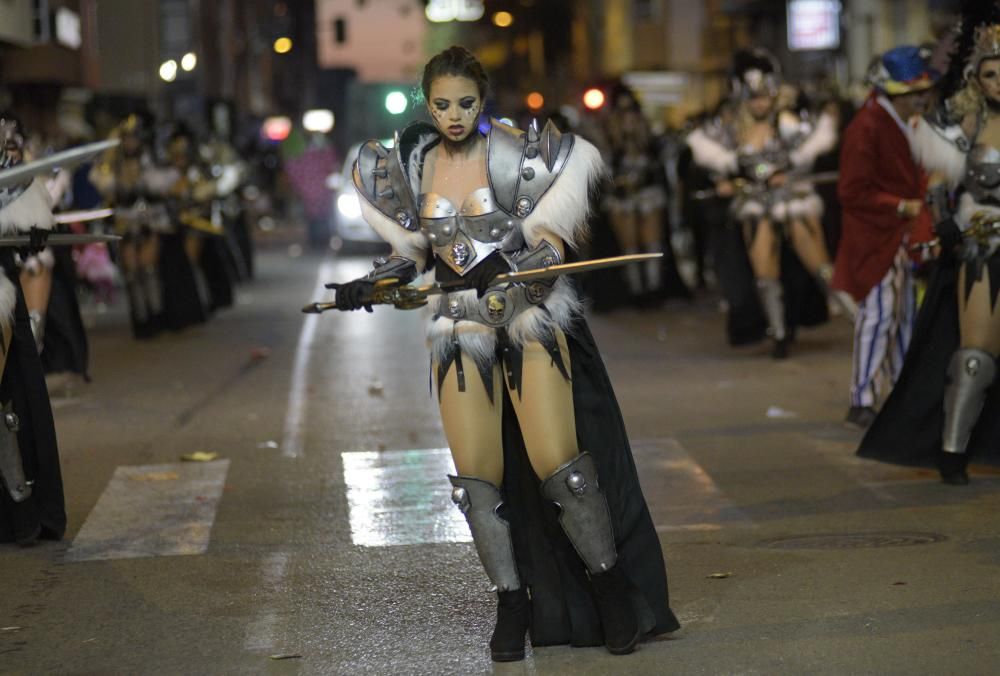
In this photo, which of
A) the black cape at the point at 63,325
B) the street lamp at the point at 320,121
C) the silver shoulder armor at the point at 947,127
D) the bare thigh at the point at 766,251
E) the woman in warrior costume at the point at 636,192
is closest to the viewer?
the silver shoulder armor at the point at 947,127

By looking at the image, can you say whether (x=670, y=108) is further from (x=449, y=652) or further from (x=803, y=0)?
(x=449, y=652)

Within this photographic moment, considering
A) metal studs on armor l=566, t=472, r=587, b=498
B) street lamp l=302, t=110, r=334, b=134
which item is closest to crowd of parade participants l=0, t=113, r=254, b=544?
metal studs on armor l=566, t=472, r=587, b=498

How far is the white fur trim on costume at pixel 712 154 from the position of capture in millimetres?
13953

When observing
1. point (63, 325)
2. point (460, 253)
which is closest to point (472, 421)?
point (460, 253)

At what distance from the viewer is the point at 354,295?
5688 mm

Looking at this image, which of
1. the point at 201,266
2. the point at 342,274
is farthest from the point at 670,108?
the point at 201,266

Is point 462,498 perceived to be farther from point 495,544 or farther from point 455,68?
point 455,68

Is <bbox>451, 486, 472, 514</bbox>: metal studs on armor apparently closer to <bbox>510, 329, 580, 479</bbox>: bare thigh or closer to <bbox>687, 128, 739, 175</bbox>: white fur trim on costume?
<bbox>510, 329, 580, 479</bbox>: bare thigh

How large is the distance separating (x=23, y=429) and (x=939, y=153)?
4.33 meters

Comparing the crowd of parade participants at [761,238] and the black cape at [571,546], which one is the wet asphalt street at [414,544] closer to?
the black cape at [571,546]

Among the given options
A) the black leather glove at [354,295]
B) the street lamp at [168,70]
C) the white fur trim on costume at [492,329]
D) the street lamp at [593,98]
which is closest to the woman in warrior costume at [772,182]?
the white fur trim on costume at [492,329]

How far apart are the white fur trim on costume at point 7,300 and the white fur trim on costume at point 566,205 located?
2.86 metres

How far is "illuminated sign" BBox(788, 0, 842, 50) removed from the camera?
36188 mm

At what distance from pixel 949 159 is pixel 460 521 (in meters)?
2.78
